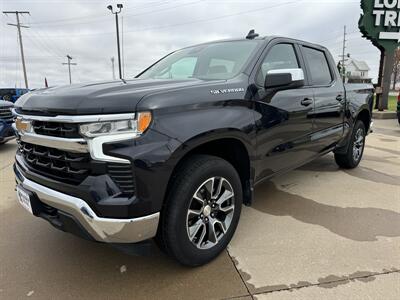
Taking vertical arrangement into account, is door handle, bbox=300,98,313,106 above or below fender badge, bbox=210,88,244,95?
below

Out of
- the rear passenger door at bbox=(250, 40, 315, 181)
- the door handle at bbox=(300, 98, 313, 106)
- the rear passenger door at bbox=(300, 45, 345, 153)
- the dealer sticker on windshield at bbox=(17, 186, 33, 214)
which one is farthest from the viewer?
the rear passenger door at bbox=(300, 45, 345, 153)

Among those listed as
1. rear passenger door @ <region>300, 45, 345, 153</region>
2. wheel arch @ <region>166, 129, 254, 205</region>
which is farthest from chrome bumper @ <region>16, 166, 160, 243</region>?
rear passenger door @ <region>300, 45, 345, 153</region>

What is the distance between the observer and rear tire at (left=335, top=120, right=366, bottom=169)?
16.8 feet

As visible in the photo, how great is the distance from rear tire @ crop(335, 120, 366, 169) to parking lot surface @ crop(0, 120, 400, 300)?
115 cm

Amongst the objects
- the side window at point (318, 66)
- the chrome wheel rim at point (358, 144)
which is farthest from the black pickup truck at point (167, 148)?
the chrome wheel rim at point (358, 144)


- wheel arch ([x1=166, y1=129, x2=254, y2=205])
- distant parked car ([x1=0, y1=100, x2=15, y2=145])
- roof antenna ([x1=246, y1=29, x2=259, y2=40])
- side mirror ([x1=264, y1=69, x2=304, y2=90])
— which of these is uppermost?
roof antenna ([x1=246, y1=29, x2=259, y2=40])

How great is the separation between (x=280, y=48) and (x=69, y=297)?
2.95 metres

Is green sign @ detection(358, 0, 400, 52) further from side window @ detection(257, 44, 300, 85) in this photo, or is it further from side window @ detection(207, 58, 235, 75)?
side window @ detection(207, 58, 235, 75)

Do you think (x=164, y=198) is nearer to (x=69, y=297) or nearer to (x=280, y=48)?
(x=69, y=297)

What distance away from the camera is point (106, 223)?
2.05 m

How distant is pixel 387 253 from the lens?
280 centimetres

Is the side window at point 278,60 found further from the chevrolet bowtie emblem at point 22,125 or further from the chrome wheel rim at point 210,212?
the chevrolet bowtie emblem at point 22,125

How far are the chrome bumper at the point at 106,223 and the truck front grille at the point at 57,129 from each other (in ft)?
1.27

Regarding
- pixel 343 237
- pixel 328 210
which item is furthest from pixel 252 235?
pixel 328 210
